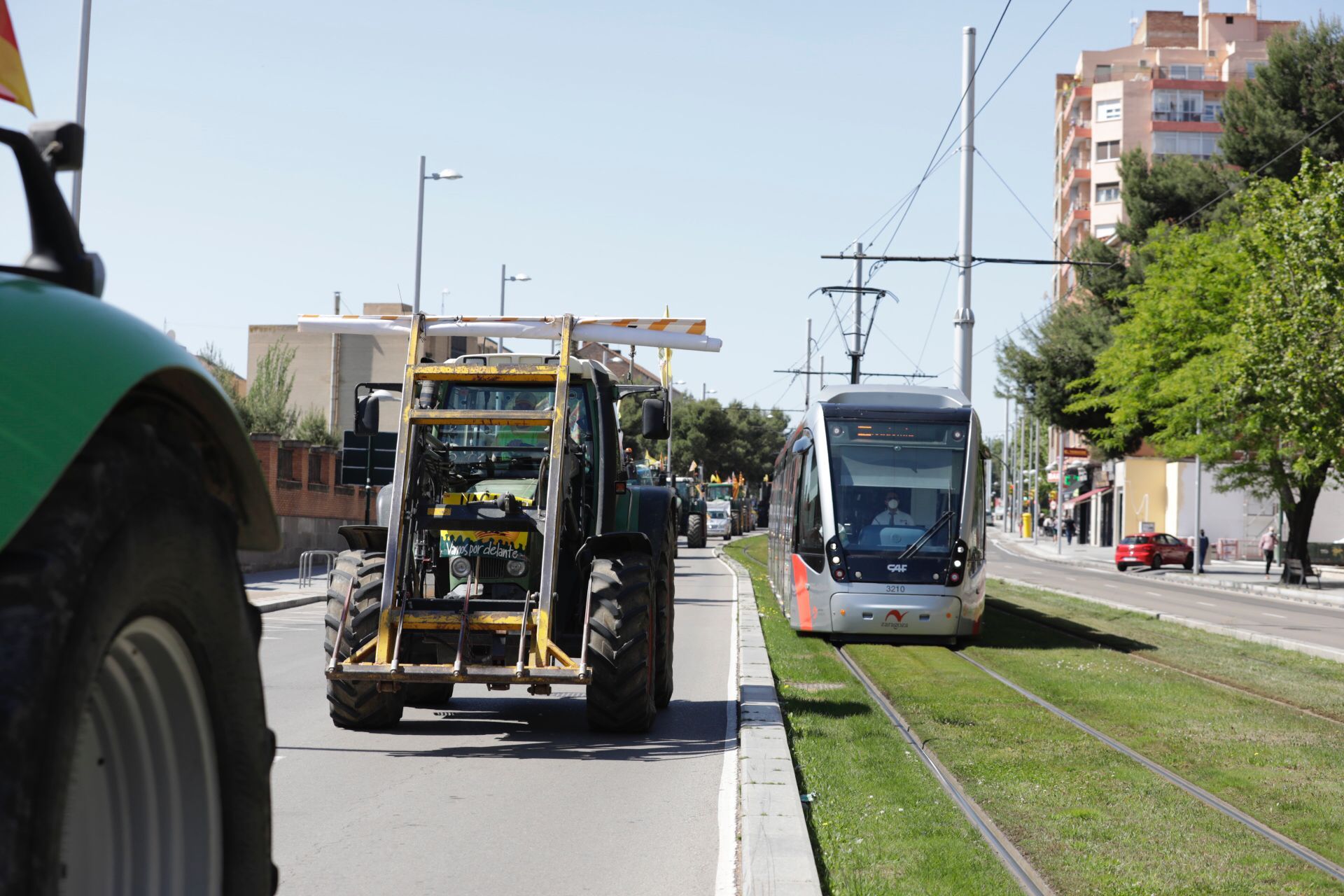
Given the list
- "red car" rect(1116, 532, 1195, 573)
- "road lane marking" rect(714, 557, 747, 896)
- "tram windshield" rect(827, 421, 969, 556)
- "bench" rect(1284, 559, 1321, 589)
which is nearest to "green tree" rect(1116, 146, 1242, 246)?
"red car" rect(1116, 532, 1195, 573)

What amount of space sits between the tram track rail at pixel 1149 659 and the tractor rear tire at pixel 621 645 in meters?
5.61

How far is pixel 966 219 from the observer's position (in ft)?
90.2

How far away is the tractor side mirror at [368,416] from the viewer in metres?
10.7

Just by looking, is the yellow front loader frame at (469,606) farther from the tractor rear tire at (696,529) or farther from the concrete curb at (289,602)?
the tractor rear tire at (696,529)

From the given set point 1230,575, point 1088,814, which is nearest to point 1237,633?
point 1088,814

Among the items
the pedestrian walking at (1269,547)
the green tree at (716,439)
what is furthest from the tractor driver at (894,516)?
the green tree at (716,439)

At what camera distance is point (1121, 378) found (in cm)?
4628

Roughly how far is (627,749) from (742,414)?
96.1m

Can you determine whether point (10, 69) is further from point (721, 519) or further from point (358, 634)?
point (721, 519)

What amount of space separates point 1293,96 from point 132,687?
2185 inches

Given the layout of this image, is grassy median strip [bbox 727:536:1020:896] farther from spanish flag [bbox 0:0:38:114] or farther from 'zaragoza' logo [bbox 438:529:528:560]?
spanish flag [bbox 0:0:38:114]

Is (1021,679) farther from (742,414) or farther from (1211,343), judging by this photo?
(742,414)

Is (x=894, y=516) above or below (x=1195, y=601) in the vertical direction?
above

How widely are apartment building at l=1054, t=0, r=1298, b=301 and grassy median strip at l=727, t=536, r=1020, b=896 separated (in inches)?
2807
